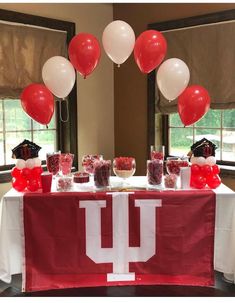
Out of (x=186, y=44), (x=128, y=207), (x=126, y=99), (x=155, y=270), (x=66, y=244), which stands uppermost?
(x=186, y=44)

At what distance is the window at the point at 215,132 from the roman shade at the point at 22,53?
1.42 meters

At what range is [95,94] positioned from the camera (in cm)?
429

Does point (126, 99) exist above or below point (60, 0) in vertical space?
below

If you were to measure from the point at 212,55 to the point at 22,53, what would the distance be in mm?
1712

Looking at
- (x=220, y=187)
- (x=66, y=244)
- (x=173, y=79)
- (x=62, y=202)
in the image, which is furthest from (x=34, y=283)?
(x=173, y=79)

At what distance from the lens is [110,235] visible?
8.35 ft

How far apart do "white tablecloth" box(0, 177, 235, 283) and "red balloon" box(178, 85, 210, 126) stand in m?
0.56

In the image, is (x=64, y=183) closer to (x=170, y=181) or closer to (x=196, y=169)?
(x=170, y=181)

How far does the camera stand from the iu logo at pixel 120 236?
8.27 ft

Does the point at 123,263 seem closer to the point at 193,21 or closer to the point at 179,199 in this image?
the point at 179,199

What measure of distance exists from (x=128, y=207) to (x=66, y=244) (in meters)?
0.46

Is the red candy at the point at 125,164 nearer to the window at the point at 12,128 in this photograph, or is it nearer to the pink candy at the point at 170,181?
the pink candy at the point at 170,181

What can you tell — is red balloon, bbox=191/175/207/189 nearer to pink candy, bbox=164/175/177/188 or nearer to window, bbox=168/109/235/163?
pink candy, bbox=164/175/177/188

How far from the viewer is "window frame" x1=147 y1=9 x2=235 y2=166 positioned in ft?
11.5
